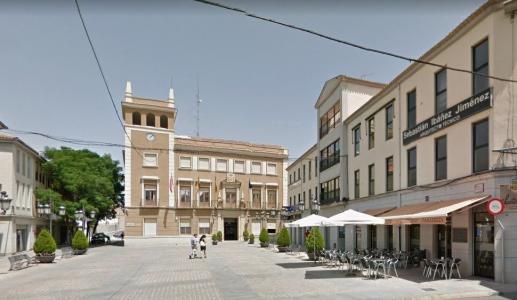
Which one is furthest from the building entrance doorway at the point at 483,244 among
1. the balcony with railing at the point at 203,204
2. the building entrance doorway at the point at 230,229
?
the building entrance doorway at the point at 230,229

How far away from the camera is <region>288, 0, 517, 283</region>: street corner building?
1234cm

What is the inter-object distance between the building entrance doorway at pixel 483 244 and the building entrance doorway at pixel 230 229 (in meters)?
43.3

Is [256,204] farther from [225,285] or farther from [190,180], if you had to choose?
[225,285]

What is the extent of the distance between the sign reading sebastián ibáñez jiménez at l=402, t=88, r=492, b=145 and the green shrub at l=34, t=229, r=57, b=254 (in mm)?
21125

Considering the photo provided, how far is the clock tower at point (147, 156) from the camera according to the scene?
47906mm

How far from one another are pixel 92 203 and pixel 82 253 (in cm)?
1008

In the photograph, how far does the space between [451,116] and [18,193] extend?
3400cm

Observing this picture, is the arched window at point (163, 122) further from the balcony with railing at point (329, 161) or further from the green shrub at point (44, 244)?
the green shrub at point (44, 244)

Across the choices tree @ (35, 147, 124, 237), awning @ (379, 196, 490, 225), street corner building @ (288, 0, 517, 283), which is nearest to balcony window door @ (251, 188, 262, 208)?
tree @ (35, 147, 124, 237)

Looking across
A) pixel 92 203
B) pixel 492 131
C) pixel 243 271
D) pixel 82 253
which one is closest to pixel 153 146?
pixel 92 203

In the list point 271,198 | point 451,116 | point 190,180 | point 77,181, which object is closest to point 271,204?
point 271,198

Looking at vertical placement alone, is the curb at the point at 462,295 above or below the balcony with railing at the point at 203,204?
above

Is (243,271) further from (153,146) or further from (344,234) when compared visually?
(153,146)

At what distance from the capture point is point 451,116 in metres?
14.8
